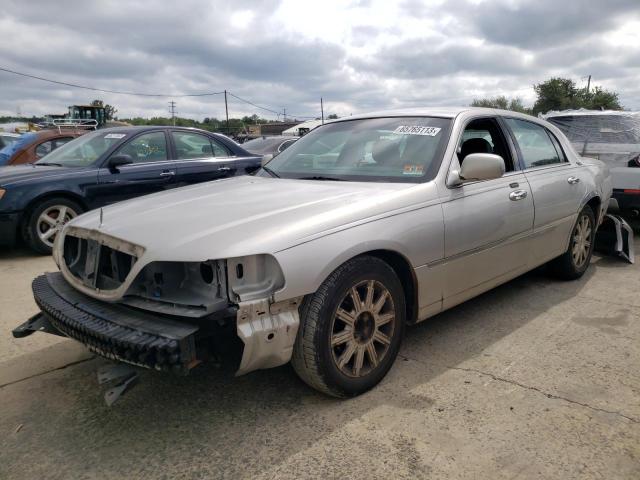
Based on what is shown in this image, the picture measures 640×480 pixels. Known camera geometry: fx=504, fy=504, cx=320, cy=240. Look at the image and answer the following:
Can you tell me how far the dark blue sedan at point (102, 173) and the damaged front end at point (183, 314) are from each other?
12.6 ft

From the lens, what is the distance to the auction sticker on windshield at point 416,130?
334 centimetres

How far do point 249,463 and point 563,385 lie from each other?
1764 millimetres

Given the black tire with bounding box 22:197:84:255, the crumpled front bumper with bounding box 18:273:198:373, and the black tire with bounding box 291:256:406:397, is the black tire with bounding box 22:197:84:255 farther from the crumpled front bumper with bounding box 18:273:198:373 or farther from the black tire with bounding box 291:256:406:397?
the black tire with bounding box 291:256:406:397

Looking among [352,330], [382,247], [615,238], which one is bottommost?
[615,238]

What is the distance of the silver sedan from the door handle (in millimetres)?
15

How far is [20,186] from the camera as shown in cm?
573

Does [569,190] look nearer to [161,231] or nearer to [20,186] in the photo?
[161,231]

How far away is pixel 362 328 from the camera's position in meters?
2.65

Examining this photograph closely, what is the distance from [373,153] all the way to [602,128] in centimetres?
542

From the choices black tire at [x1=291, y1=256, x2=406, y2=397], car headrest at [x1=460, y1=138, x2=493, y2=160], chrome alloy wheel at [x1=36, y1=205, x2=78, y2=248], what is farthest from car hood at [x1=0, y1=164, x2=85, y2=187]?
black tire at [x1=291, y1=256, x2=406, y2=397]

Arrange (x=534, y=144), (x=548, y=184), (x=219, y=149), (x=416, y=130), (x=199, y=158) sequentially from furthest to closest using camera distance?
(x=219, y=149), (x=199, y=158), (x=534, y=144), (x=548, y=184), (x=416, y=130)

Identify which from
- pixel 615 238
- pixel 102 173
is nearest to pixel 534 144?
pixel 615 238

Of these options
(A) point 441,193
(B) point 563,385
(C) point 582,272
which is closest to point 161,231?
(A) point 441,193

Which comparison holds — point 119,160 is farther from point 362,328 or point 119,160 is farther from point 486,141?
point 362,328
